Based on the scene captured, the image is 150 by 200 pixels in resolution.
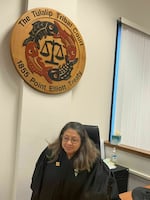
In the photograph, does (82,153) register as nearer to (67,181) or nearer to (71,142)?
(71,142)

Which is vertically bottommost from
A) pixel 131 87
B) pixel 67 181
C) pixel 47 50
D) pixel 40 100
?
pixel 67 181

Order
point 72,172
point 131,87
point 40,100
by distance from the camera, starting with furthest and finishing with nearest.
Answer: point 131,87
point 40,100
point 72,172

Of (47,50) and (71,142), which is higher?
(47,50)

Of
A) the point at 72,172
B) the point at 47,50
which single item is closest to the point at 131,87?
the point at 47,50

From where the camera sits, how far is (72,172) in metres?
1.95

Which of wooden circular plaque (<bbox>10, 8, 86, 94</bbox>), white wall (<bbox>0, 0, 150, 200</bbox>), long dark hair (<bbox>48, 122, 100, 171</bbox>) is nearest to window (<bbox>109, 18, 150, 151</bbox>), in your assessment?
Answer: white wall (<bbox>0, 0, 150, 200</bbox>)

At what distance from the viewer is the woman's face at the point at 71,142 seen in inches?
77.6

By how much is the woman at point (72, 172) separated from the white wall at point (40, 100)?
42 cm

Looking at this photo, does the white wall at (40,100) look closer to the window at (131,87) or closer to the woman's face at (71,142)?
the window at (131,87)

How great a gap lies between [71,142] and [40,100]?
2.20 ft

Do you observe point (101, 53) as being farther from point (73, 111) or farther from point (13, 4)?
point (13, 4)

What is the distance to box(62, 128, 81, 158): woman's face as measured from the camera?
6.47 ft

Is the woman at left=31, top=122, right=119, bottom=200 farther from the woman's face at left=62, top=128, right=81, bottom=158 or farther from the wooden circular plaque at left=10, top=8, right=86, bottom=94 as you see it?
the wooden circular plaque at left=10, top=8, right=86, bottom=94

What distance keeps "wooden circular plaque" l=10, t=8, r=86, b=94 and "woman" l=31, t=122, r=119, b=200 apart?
26.5 inches
